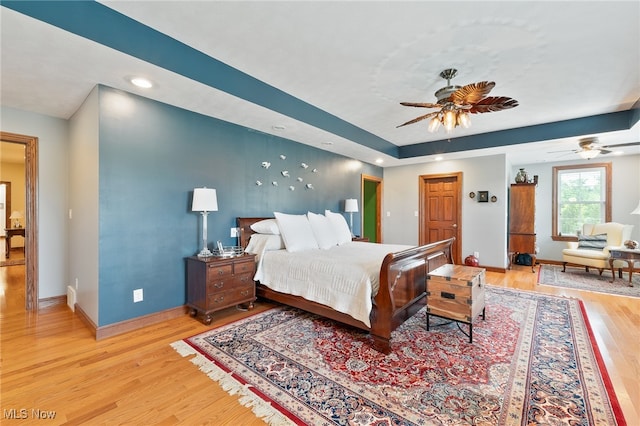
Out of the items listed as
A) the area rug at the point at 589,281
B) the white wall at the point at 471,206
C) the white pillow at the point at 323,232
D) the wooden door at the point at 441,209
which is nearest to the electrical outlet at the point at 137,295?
the white pillow at the point at 323,232

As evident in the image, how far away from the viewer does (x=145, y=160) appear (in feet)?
9.46

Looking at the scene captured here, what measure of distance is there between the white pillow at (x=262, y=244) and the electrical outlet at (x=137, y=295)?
4.04 ft

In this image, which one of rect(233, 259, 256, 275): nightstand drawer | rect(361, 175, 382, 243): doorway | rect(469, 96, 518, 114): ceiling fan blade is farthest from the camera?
rect(361, 175, 382, 243): doorway

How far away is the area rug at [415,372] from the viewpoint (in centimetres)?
165

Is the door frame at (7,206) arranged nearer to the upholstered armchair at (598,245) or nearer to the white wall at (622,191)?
the upholstered armchair at (598,245)

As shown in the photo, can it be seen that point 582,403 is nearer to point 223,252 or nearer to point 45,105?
point 223,252

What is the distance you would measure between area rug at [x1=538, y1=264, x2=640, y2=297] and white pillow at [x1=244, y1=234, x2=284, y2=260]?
4449mm

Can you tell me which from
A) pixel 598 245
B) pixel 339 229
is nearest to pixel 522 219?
pixel 598 245

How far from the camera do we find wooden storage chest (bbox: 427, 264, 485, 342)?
2535 mm

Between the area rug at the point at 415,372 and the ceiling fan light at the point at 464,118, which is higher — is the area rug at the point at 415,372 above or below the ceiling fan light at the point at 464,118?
below

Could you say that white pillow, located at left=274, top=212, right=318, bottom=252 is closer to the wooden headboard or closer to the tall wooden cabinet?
the wooden headboard

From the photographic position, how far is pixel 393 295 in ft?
7.90

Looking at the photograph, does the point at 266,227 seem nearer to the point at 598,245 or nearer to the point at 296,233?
the point at 296,233

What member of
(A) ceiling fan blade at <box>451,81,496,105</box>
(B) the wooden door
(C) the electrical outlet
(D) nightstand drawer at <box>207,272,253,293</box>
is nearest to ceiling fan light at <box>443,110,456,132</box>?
(A) ceiling fan blade at <box>451,81,496,105</box>
